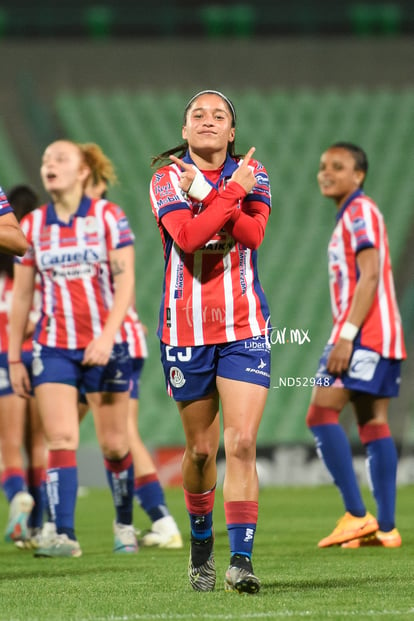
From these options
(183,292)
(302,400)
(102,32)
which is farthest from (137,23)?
(183,292)

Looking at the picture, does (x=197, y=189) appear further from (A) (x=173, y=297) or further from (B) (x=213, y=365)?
(B) (x=213, y=365)

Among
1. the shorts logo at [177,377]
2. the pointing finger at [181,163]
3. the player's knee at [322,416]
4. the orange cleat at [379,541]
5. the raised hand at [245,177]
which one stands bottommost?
the orange cleat at [379,541]

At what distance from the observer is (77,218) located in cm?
612

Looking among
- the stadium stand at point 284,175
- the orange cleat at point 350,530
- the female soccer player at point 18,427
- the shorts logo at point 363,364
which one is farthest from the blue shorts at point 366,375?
the stadium stand at point 284,175

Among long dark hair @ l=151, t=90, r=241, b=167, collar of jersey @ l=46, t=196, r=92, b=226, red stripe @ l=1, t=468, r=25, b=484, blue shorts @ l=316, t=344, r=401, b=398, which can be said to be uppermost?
long dark hair @ l=151, t=90, r=241, b=167

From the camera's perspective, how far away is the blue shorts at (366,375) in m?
6.21

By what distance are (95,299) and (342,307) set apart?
1339 mm

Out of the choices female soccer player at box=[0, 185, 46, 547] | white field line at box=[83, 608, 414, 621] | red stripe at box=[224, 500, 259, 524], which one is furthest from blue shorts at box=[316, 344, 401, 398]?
white field line at box=[83, 608, 414, 621]

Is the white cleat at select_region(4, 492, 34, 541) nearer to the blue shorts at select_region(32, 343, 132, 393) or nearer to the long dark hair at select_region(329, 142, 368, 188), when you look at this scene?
the blue shorts at select_region(32, 343, 132, 393)

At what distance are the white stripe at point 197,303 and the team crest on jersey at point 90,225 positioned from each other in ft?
6.17

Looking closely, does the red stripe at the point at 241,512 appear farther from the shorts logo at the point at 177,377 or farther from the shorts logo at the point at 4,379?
the shorts logo at the point at 4,379

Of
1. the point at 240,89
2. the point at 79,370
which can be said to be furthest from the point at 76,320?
the point at 240,89

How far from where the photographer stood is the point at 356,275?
638 cm

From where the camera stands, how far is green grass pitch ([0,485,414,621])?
3.65 metres
